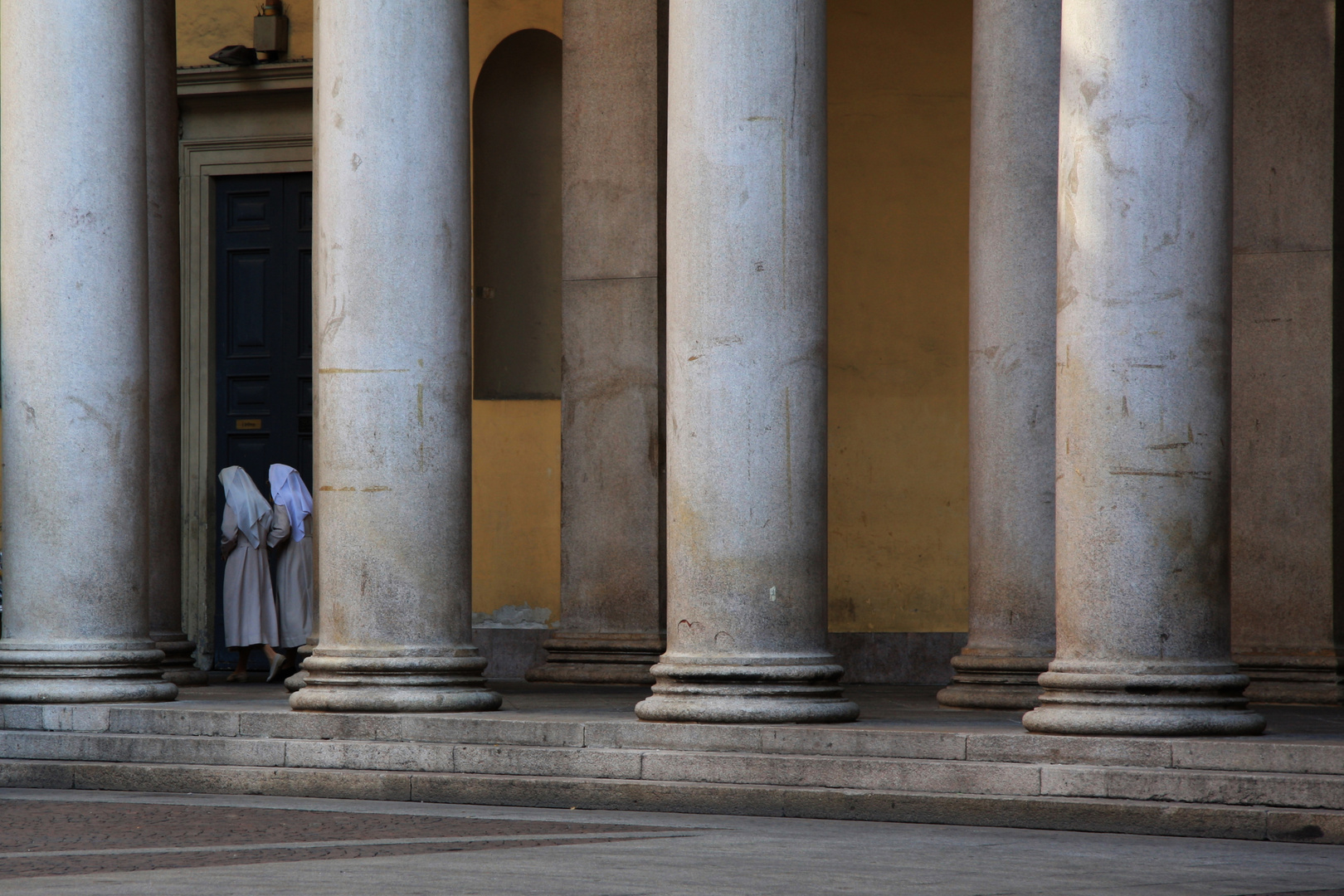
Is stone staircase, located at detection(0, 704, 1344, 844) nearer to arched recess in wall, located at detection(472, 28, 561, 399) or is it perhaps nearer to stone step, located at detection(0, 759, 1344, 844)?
stone step, located at detection(0, 759, 1344, 844)

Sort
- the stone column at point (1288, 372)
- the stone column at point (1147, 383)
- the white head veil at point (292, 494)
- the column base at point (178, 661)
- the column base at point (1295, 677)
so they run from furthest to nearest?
the white head veil at point (292, 494) < the column base at point (178, 661) < the stone column at point (1288, 372) < the column base at point (1295, 677) < the stone column at point (1147, 383)

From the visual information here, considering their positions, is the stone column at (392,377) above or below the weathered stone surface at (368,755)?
above

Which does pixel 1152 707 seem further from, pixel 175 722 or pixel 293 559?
pixel 293 559

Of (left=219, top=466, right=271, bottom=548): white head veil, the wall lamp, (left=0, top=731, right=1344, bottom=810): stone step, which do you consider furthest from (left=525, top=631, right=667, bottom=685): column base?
the wall lamp

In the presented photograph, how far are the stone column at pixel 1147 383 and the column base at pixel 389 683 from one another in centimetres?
451

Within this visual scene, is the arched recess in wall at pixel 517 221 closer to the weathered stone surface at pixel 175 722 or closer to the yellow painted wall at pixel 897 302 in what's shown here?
the yellow painted wall at pixel 897 302

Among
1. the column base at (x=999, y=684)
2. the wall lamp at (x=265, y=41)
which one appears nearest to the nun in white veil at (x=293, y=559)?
the wall lamp at (x=265, y=41)

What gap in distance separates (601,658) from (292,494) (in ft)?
14.0

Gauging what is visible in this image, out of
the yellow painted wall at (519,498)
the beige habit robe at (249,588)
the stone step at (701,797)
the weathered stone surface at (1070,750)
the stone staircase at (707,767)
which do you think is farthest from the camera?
the yellow painted wall at (519,498)

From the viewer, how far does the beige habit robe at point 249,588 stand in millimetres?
21578

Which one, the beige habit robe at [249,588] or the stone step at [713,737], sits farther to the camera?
the beige habit robe at [249,588]

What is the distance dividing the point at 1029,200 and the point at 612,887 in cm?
888

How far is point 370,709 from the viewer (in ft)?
50.0

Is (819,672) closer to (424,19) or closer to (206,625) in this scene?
(424,19)
